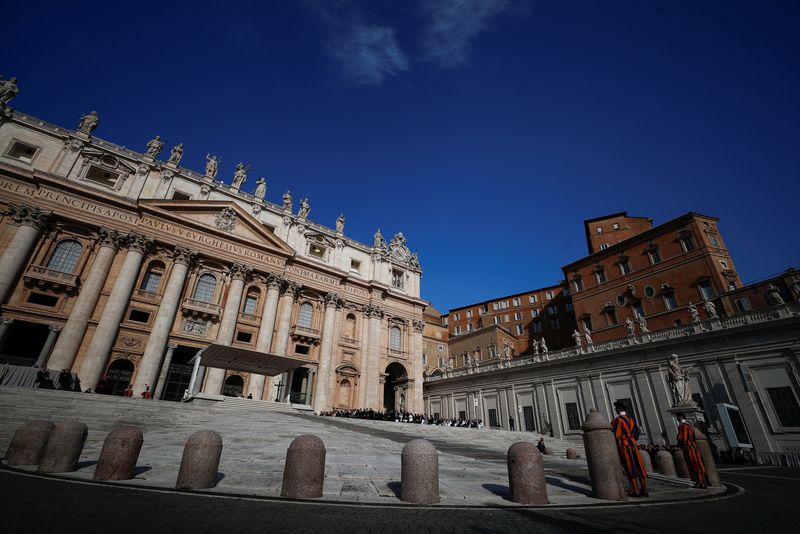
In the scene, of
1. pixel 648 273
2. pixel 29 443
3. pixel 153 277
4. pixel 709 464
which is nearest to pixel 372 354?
pixel 153 277

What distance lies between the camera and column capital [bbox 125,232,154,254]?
26906 mm

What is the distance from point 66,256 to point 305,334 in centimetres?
1868

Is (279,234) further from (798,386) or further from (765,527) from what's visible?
(798,386)

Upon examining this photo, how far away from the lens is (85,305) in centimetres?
2388

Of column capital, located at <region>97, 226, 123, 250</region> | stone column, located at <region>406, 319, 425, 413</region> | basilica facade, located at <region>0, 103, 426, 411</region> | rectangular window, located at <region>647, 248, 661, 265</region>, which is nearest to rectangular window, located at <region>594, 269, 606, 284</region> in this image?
rectangular window, located at <region>647, 248, 661, 265</region>

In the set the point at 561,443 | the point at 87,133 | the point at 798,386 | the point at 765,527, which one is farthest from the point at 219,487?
the point at 87,133

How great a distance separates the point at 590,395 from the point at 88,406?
30738mm

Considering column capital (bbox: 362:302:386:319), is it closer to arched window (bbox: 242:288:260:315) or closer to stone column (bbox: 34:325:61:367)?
arched window (bbox: 242:288:260:315)

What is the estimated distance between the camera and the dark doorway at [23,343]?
2233cm

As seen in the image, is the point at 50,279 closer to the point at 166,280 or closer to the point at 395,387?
the point at 166,280

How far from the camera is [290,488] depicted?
5605 millimetres

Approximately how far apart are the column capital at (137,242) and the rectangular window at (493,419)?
33.6 m

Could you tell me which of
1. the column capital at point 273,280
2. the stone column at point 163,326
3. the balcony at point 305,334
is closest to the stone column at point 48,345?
the stone column at point 163,326

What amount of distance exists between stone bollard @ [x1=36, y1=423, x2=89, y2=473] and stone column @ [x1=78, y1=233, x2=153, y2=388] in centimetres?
2024
